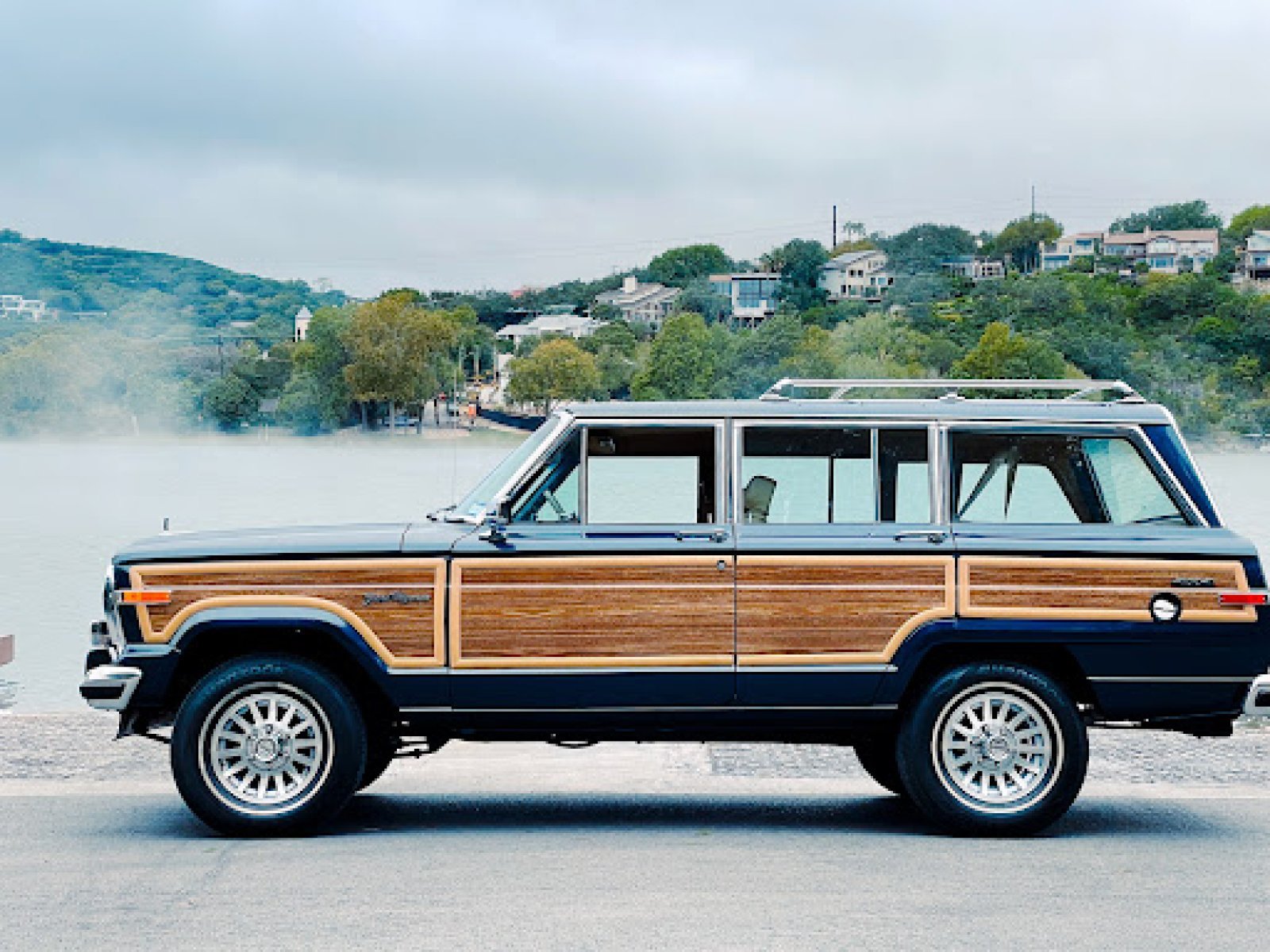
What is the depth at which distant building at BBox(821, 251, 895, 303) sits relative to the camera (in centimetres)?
7838

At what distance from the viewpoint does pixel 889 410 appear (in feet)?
27.5

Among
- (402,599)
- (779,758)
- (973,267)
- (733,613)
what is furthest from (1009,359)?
(402,599)

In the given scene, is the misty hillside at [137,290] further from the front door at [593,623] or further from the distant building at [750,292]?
the front door at [593,623]

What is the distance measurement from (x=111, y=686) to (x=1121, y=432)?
15.1ft

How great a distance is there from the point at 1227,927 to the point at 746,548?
2.54 meters

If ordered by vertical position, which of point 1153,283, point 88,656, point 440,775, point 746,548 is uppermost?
point 1153,283

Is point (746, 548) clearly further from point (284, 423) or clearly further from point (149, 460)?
point (149, 460)

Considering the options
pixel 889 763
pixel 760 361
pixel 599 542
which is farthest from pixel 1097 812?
pixel 760 361

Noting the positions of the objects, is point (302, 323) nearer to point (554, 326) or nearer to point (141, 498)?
point (554, 326)

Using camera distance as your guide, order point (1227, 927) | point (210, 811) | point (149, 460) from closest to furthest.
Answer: point (1227, 927), point (210, 811), point (149, 460)

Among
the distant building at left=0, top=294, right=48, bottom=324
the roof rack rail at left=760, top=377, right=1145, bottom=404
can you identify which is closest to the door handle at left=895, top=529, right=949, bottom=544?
the roof rack rail at left=760, top=377, right=1145, bottom=404

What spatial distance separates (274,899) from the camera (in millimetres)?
6934

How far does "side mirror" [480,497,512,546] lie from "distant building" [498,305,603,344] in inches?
2339

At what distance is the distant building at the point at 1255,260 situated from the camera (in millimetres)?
86062
